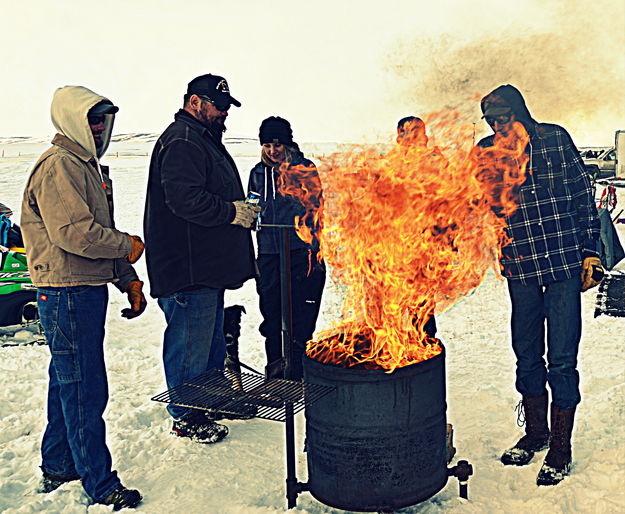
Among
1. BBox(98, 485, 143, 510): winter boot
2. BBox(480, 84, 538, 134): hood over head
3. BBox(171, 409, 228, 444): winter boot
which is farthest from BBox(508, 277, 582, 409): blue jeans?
BBox(98, 485, 143, 510): winter boot

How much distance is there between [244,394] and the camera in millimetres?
3770

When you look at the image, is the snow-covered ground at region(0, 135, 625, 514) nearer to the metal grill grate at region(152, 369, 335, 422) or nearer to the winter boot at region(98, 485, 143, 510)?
the winter boot at region(98, 485, 143, 510)

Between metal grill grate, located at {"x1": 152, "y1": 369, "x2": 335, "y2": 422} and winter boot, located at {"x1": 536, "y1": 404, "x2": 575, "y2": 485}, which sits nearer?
metal grill grate, located at {"x1": 152, "y1": 369, "x2": 335, "y2": 422}

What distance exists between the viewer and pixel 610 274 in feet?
35.5

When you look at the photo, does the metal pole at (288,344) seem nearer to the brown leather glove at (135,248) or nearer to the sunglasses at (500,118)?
the brown leather glove at (135,248)

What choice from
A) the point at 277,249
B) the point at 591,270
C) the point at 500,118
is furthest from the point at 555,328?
the point at 277,249

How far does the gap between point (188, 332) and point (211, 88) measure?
172 centimetres

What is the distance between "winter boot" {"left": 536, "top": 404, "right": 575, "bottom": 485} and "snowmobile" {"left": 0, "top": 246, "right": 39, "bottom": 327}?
5555mm

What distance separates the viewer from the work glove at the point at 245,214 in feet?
15.2

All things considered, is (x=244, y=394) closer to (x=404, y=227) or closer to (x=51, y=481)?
(x=404, y=227)

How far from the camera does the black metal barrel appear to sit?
3514 millimetres

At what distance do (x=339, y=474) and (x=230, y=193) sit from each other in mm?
Answer: 2174

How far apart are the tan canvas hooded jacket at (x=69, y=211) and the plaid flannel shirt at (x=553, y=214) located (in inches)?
96.5

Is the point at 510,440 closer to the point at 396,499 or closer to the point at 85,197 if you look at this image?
the point at 396,499
